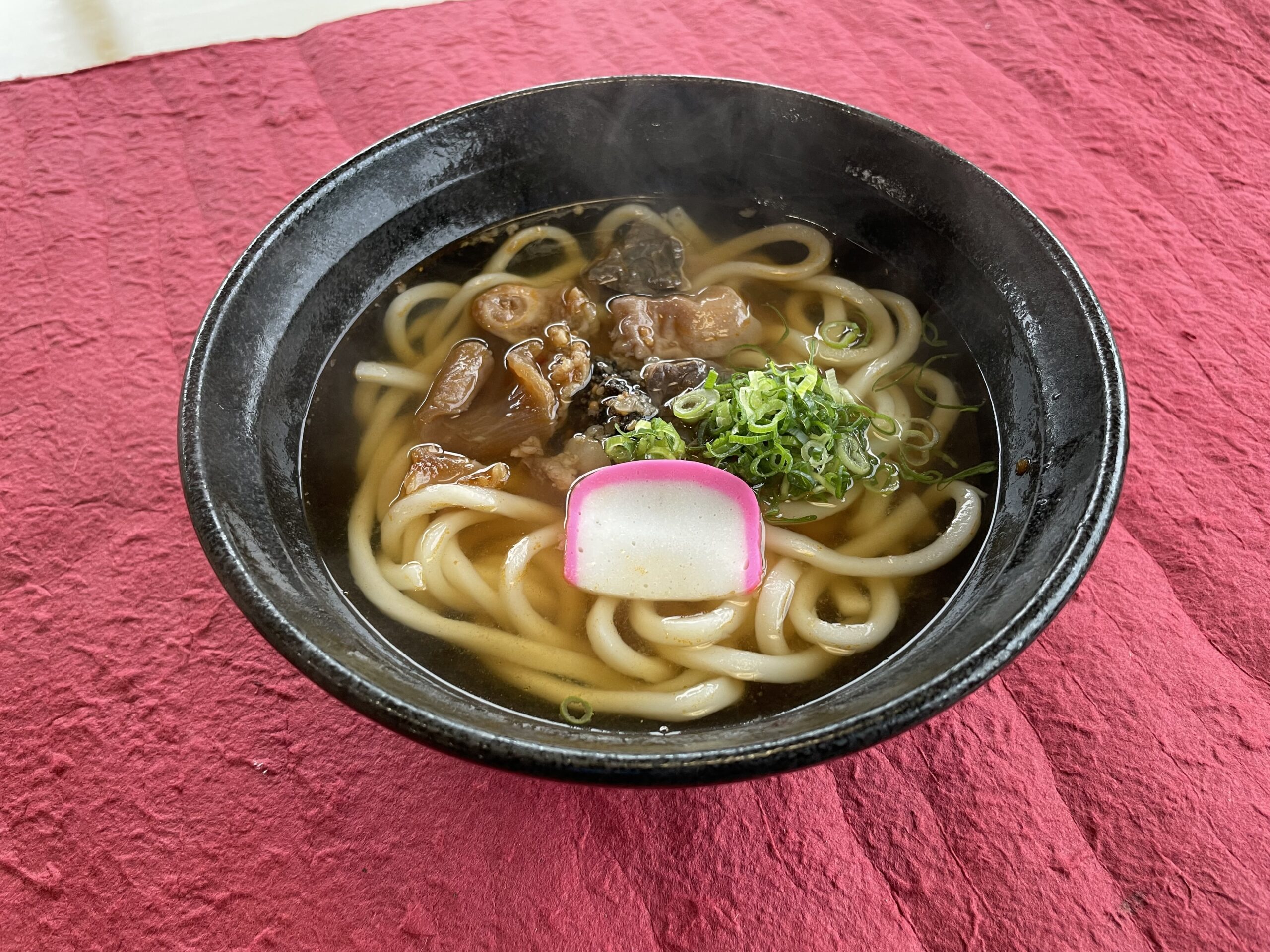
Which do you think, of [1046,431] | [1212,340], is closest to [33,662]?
[1046,431]

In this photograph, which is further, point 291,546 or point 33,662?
point 33,662

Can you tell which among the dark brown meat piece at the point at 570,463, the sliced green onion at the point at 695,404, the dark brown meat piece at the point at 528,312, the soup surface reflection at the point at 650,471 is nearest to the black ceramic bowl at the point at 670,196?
the soup surface reflection at the point at 650,471

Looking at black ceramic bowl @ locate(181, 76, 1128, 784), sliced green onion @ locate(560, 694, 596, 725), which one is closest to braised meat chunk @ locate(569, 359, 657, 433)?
black ceramic bowl @ locate(181, 76, 1128, 784)

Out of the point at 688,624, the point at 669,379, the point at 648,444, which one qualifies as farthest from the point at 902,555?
the point at 669,379

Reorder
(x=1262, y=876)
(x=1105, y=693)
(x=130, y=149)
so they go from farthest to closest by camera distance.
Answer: (x=130, y=149) → (x=1105, y=693) → (x=1262, y=876)

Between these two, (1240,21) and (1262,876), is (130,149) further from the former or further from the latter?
(1240,21)

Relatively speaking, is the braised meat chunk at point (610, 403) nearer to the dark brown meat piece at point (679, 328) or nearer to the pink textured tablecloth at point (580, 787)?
the dark brown meat piece at point (679, 328)
